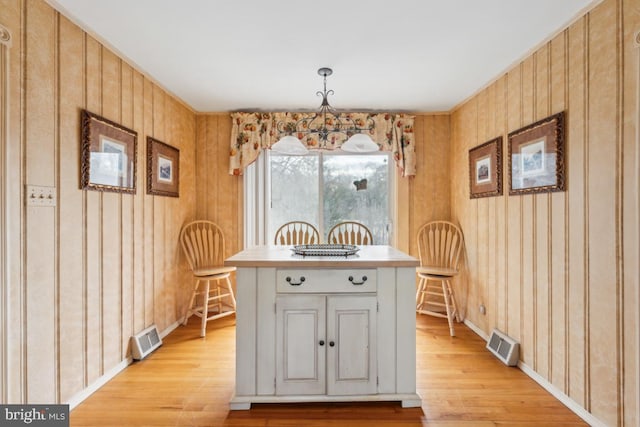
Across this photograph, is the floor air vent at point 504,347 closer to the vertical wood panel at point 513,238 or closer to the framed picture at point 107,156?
the vertical wood panel at point 513,238

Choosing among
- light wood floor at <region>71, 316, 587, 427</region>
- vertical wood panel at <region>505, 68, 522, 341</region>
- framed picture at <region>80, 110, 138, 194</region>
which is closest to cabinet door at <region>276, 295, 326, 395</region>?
light wood floor at <region>71, 316, 587, 427</region>

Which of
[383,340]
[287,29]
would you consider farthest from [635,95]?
[287,29]

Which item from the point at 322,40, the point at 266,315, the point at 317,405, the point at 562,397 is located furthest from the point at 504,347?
the point at 322,40

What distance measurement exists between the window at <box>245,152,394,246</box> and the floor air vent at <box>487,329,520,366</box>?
4.88 ft

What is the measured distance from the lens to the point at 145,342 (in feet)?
8.66

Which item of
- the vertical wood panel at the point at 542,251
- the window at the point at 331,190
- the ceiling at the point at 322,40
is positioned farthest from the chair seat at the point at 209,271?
the vertical wood panel at the point at 542,251

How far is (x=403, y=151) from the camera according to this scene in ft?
12.2

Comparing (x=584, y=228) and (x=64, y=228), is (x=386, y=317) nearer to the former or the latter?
(x=584, y=228)

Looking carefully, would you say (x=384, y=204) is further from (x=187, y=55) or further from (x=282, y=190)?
(x=187, y=55)

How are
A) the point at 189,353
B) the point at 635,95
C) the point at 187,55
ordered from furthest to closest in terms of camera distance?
the point at 189,353 < the point at 187,55 < the point at 635,95

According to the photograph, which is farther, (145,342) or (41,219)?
(145,342)

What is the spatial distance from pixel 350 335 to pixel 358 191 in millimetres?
2261

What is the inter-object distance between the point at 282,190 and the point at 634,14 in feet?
10.2

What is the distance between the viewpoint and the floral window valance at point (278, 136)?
12.1ft
